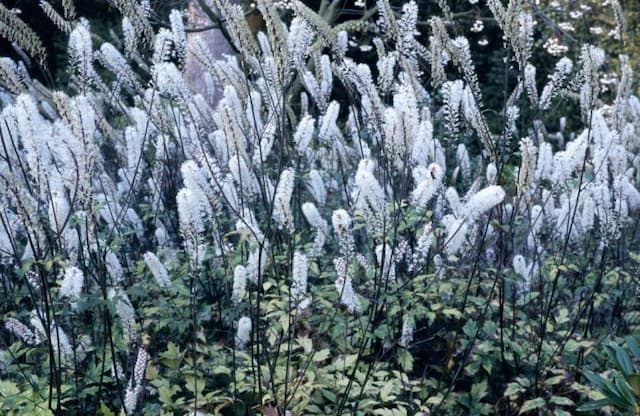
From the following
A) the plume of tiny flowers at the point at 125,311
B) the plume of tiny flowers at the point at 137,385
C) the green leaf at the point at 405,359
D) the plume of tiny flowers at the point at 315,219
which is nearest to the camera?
the plume of tiny flowers at the point at 137,385

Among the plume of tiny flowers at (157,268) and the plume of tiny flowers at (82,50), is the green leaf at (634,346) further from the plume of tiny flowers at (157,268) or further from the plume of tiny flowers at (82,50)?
the plume of tiny flowers at (82,50)

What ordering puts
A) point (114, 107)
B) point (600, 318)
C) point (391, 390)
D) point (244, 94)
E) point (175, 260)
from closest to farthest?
point (391, 390), point (175, 260), point (244, 94), point (600, 318), point (114, 107)

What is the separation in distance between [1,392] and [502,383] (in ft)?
7.89

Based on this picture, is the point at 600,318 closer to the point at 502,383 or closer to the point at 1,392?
the point at 502,383

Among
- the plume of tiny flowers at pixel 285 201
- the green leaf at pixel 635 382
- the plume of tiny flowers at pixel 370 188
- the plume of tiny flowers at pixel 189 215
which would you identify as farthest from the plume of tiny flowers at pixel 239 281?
the green leaf at pixel 635 382

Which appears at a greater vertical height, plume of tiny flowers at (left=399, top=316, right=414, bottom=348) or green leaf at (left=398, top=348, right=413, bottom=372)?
plume of tiny flowers at (left=399, top=316, right=414, bottom=348)

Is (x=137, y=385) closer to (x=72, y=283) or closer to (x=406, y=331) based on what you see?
(x=72, y=283)

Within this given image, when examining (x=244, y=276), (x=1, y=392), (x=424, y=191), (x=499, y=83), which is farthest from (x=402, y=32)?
(x=499, y=83)

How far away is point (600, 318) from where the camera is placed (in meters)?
4.98

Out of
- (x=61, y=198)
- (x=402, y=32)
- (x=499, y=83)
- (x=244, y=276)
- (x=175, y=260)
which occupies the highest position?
→ (x=402, y=32)

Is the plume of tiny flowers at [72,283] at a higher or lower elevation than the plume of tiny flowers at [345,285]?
higher

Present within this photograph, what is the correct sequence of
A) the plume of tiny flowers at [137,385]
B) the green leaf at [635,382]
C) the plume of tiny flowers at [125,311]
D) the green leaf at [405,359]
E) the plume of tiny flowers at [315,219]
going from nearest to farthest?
1. the green leaf at [635,382]
2. the plume of tiny flowers at [137,385]
3. the plume of tiny flowers at [125,311]
4. the plume of tiny flowers at [315,219]
5. the green leaf at [405,359]

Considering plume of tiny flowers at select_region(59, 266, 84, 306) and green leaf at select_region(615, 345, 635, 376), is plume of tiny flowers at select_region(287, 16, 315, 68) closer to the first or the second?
plume of tiny flowers at select_region(59, 266, 84, 306)

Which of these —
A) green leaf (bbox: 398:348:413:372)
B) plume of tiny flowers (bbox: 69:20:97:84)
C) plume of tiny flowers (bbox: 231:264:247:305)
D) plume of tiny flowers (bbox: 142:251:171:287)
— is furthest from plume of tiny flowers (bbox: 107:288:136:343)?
green leaf (bbox: 398:348:413:372)
